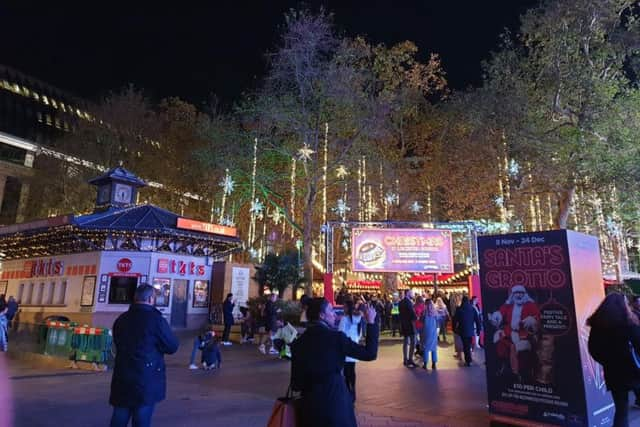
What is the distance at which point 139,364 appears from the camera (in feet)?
11.9

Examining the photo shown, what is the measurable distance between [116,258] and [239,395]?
13.7 m

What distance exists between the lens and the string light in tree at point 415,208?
2920 centimetres

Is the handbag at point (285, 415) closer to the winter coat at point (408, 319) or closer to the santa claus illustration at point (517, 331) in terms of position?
the santa claus illustration at point (517, 331)

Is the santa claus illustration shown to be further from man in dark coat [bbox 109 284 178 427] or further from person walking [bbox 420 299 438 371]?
person walking [bbox 420 299 438 371]

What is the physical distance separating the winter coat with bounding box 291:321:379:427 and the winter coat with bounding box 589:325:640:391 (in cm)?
280

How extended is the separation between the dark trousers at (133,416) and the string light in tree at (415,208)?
26.7 m

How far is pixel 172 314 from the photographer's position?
19.1 metres

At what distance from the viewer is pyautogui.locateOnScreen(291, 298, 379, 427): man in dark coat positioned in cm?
277

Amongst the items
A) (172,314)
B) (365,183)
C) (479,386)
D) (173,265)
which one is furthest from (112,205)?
(479,386)

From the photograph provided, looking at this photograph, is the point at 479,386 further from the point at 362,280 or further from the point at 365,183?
the point at 362,280

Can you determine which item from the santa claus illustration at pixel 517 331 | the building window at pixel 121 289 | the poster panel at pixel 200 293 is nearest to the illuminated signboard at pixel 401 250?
the poster panel at pixel 200 293

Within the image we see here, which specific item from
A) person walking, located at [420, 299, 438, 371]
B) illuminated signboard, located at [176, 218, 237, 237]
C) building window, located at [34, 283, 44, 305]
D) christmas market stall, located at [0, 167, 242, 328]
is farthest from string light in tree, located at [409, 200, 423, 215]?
building window, located at [34, 283, 44, 305]

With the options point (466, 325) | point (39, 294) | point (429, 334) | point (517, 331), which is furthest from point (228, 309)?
point (39, 294)

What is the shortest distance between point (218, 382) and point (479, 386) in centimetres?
488
